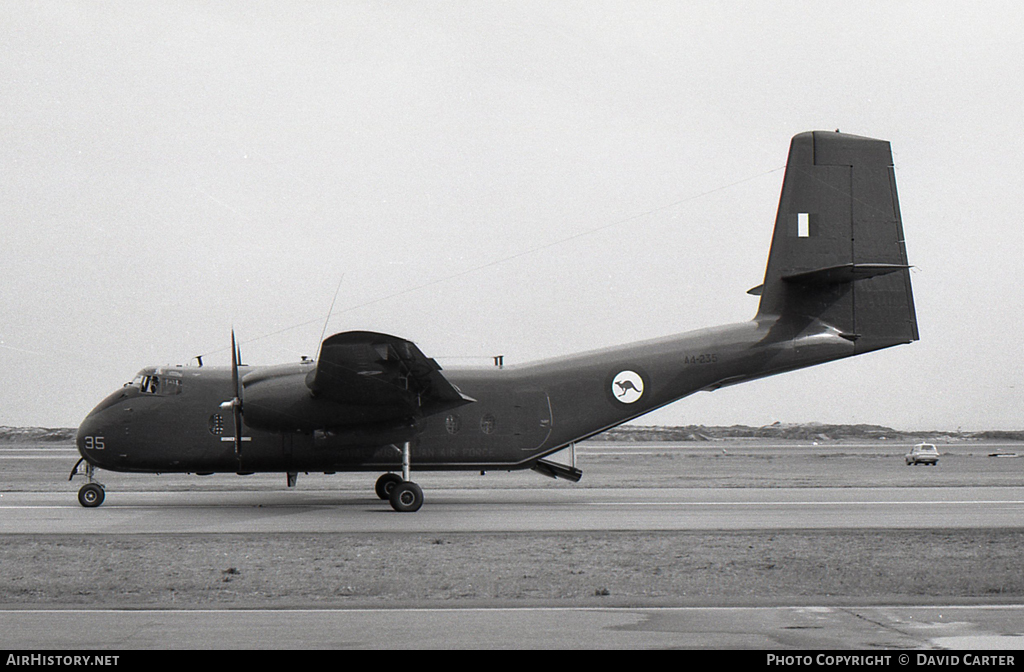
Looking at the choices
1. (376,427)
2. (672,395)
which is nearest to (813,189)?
(672,395)

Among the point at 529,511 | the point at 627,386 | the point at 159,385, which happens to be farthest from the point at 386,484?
the point at 627,386

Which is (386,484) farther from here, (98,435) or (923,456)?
(923,456)

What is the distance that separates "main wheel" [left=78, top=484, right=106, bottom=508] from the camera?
20.9m

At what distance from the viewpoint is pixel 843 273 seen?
2108cm

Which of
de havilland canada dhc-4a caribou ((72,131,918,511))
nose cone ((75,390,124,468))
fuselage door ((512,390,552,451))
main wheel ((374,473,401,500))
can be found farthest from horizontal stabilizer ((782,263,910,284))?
nose cone ((75,390,124,468))

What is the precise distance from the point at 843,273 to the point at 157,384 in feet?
54.4

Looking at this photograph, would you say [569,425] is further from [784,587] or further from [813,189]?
[784,587]

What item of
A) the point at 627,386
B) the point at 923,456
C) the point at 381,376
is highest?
the point at 381,376

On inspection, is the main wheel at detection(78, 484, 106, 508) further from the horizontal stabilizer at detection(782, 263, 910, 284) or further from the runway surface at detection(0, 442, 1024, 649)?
the horizontal stabilizer at detection(782, 263, 910, 284)

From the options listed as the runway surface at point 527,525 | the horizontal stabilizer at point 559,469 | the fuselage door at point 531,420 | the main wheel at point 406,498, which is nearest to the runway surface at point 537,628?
the runway surface at point 527,525

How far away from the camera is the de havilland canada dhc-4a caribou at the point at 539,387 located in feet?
68.2

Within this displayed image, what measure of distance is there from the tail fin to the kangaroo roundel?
11.7 feet
